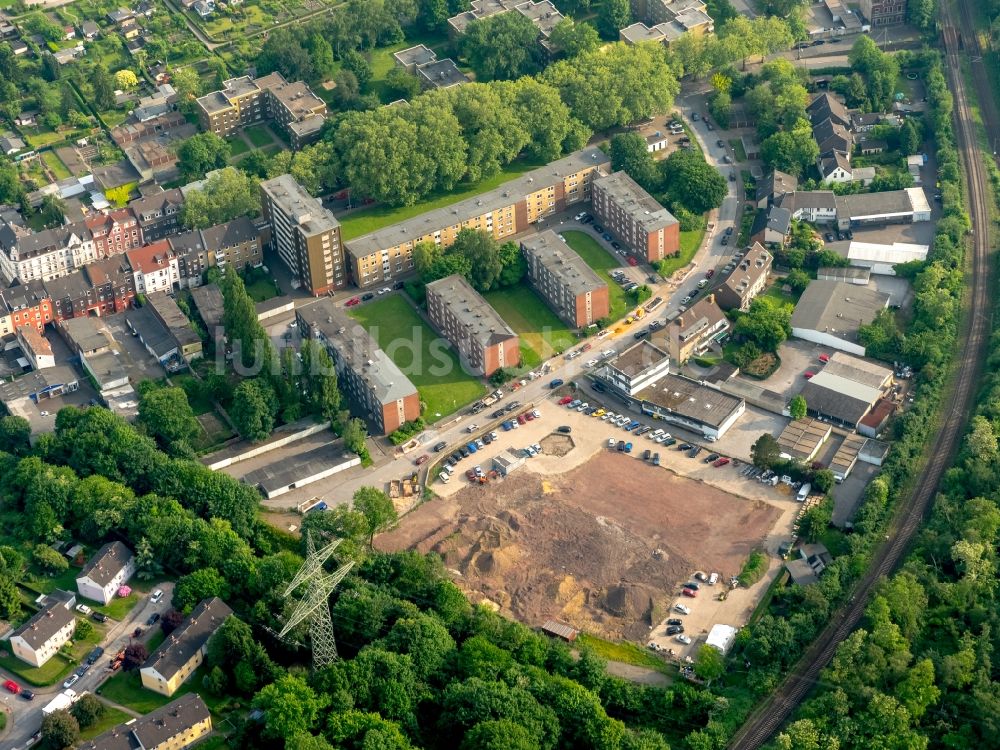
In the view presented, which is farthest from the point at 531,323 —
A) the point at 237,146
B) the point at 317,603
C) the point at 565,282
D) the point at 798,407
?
the point at 317,603

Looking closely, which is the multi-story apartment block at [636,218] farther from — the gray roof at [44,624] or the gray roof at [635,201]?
the gray roof at [44,624]

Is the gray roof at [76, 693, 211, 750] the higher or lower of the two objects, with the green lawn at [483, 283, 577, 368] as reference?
lower

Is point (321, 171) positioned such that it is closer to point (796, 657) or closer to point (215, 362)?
point (215, 362)

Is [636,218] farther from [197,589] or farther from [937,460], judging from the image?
[197,589]

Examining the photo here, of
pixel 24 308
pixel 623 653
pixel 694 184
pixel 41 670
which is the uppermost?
pixel 694 184

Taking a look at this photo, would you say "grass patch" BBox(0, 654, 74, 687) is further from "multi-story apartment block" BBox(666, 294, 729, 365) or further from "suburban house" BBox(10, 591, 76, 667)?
"multi-story apartment block" BBox(666, 294, 729, 365)

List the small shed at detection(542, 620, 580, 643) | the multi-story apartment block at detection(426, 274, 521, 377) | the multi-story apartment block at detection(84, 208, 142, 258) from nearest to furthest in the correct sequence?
the small shed at detection(542, 620, 580, 643), the multi-story apartment block at detection(426, 274, 521, 377), the multi-story apartment block at detection(84, 208, 142, 258)

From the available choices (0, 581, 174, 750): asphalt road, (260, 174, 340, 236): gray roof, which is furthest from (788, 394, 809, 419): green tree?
(0, 581, 174, 750): asphalt road
